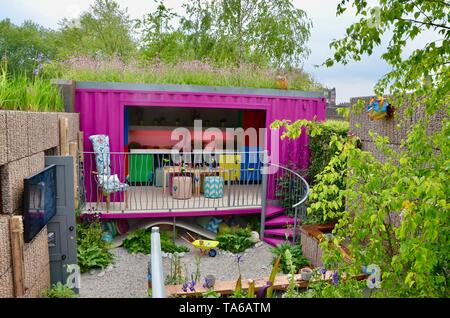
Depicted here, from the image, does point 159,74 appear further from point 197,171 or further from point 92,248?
point 92,248

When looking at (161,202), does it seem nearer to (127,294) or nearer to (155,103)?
(155,103)

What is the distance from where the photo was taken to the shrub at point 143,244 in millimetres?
7398

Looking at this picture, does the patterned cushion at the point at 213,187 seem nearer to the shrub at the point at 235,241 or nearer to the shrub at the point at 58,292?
the shrub at the point at 235,241

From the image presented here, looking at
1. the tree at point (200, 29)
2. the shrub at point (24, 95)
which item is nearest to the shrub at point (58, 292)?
the shrub at point (24, 95)

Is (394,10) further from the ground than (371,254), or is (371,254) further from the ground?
(394,10)

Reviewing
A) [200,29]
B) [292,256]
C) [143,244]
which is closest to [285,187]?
[292,256]

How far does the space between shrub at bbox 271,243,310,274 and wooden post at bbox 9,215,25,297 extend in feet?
12.7

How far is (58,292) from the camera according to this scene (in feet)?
16.4

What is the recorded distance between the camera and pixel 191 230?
8.22 metres

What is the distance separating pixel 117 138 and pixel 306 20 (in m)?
10.8

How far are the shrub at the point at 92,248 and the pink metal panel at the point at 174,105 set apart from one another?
1424 millimetres

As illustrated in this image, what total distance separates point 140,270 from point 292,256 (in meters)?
2.64

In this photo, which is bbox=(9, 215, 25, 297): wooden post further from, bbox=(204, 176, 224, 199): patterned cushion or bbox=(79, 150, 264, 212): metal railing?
bbox=(204, 176, 224, 199): patterned cushion
